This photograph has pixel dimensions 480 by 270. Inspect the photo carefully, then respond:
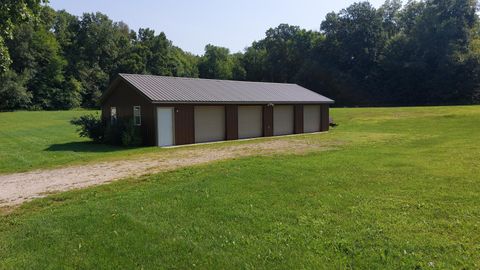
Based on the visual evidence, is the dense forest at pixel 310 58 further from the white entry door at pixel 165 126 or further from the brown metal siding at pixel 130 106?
the white entry door at pixel 165 126

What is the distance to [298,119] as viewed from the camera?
91.0 ft

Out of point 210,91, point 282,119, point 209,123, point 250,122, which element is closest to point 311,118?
point 282,119

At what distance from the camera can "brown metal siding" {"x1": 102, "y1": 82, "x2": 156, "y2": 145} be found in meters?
19.4

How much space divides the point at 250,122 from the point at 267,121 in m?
1.55

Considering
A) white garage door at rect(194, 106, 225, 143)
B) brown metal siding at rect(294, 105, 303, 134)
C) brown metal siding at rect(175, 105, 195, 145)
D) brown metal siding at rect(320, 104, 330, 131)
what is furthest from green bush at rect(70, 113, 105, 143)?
brown metal siding at rect(320, 104, 330, 131)

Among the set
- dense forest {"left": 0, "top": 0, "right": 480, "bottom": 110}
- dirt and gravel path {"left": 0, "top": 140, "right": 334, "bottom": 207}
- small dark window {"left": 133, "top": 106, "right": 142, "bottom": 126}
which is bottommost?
dirt and gravel path {"left": 0, "top": 140, "right": 334, "bottom": 207}

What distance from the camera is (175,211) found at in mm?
6785

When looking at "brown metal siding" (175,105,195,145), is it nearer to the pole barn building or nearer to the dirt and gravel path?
the pole barn building

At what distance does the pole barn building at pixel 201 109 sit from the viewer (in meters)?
19.6

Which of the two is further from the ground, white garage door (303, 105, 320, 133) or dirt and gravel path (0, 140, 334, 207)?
white garage door (303, 105, 320, 133)

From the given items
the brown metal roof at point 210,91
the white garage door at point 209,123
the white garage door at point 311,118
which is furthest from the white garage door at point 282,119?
the white garage door at point 209,123

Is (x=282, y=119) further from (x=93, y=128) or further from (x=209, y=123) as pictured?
(x=93, y=128)

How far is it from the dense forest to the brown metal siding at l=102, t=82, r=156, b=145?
1623 inches

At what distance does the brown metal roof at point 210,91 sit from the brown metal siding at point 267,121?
56 cm
